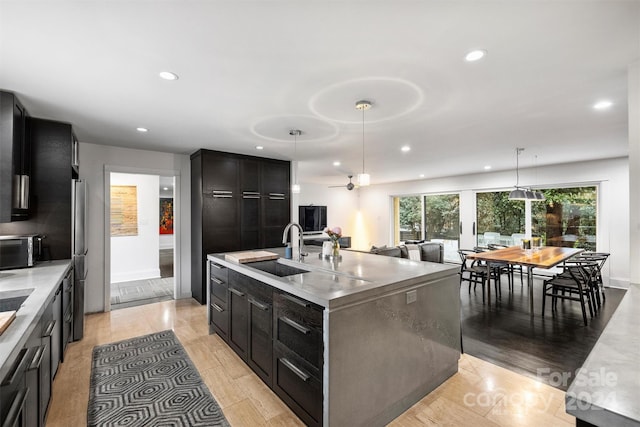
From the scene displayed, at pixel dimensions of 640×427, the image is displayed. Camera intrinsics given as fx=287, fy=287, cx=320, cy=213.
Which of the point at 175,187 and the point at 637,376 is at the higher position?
A: the point at 175,187

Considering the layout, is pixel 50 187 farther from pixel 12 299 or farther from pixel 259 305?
pixel 259 305

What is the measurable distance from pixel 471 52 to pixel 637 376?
181 cm

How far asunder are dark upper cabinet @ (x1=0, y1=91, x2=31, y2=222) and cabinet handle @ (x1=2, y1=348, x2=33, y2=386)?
5.63 feet

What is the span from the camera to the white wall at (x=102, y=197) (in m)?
Answer: 4.22

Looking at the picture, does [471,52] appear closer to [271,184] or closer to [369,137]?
[369,137]

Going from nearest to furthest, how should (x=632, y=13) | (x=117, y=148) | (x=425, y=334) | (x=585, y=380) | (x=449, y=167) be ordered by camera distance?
1. (x=585, y=380)
2. (x=632, y=13)
3. (x=425, y=334)
4. (x=117, y=148)
5. (x=449, y=167)

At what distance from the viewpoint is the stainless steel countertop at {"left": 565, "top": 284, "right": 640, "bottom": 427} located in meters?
0.68

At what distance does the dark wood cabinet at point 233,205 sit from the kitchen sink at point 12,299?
2515 mm

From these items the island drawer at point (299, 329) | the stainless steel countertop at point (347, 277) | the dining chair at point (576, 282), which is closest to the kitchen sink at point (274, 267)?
the stainless steel countertop at point (347, 277)

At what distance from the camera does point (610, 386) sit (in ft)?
2.48

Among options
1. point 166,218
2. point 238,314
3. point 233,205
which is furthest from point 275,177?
point 166,218

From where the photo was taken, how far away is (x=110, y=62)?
6.41 feet

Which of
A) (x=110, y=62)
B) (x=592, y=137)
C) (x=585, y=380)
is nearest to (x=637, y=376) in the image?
(x=585, y=380)

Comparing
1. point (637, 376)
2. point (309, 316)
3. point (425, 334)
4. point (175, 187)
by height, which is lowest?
point (425, 334)
